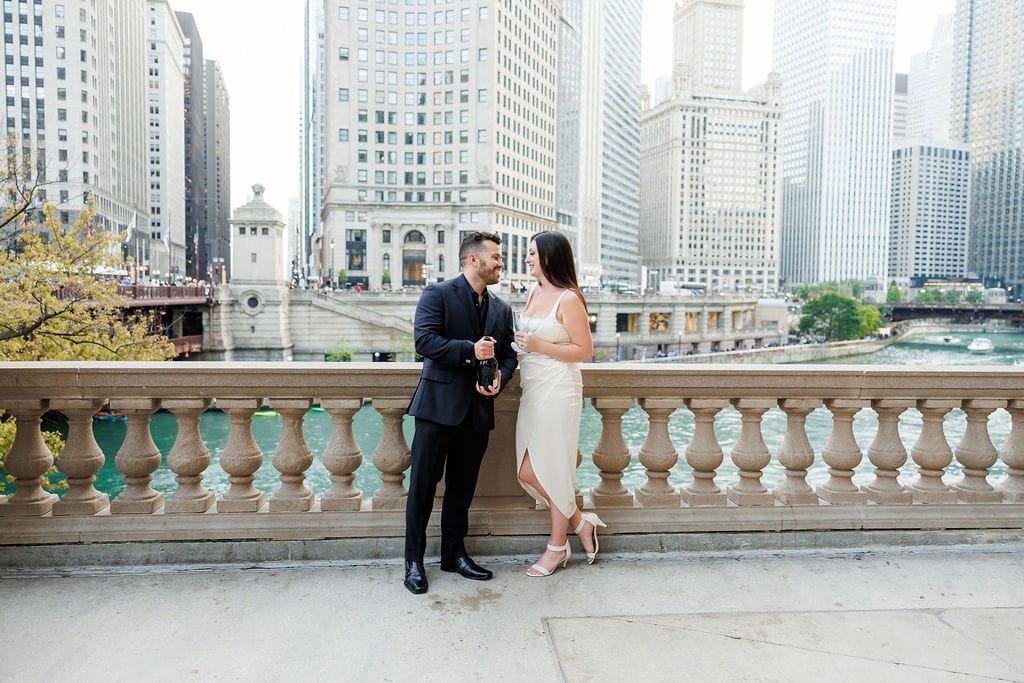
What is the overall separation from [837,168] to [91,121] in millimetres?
183319

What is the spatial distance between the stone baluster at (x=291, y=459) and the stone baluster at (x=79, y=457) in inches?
46.8

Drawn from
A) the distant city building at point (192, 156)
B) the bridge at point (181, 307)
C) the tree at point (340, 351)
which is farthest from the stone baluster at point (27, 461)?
the distant city building at point (192, 156)

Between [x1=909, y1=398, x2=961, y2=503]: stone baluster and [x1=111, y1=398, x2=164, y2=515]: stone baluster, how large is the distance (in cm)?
550

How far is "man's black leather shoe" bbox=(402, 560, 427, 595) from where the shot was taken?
14.6ft

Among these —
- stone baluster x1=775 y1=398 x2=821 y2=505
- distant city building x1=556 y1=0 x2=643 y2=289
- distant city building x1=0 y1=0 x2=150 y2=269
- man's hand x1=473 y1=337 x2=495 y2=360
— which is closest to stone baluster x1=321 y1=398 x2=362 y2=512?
man's hand x1=473 y1=337 x2=495 y2=360

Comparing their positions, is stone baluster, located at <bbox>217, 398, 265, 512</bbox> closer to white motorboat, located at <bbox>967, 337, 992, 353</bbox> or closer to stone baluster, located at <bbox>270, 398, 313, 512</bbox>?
stone baluster, located at <bbox>270, 398, 313, 512</bbox>

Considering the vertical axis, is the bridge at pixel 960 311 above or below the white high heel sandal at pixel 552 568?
above

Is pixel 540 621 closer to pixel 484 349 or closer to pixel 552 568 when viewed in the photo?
pixel 552 568

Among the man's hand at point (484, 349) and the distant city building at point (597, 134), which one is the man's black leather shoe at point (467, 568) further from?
the distant city building at point (597, 134)

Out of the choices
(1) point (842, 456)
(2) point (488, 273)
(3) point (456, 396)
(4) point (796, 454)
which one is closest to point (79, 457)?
(3) point (456, 396)

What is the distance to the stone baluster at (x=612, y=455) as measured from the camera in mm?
5164

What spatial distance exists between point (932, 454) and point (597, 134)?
16789 cm

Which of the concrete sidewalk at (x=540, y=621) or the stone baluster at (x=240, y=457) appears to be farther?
the stone baluster at (x=240, y=457)

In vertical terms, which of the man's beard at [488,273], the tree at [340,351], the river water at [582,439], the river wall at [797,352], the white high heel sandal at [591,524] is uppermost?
the man's beard at [488,273]
